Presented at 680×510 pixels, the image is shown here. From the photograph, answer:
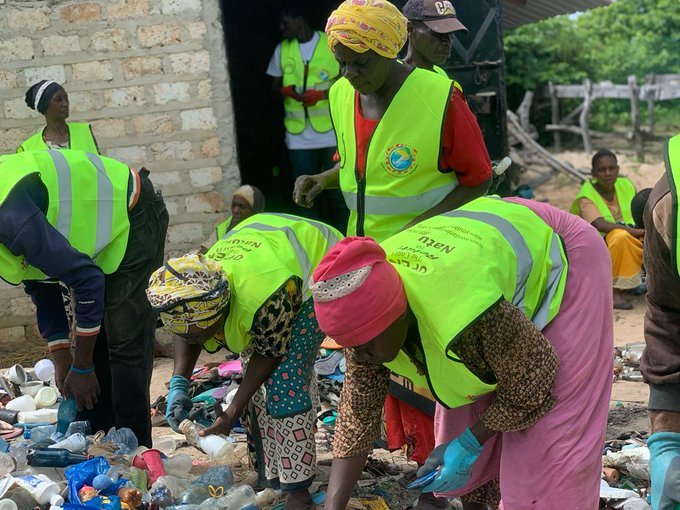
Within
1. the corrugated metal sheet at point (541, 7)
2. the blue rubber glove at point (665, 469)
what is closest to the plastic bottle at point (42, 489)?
the blue rubber glove at point (665, 469)

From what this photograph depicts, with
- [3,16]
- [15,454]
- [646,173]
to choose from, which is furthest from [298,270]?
[646,173]

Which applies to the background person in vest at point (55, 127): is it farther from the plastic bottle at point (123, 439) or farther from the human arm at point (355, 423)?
the human arm at point (355, 423)

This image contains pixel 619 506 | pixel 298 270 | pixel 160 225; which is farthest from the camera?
pixel 160 225

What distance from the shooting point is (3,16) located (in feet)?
23.1

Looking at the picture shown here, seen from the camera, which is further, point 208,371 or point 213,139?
Result: point 213,139

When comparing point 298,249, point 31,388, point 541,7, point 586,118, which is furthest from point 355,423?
point 586,118

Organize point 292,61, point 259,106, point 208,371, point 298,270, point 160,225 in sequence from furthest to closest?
point 259,106, point 292,61, point 208,371, point 160,225, point 298,270

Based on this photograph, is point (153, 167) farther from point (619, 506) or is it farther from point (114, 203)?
point (619, 506)

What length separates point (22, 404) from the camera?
5332mm

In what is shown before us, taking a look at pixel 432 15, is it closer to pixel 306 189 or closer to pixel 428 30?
pixel 428 30

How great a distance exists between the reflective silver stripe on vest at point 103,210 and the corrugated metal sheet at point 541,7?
745 cm

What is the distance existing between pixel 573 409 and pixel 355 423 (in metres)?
0.64

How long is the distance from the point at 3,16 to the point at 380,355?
5.68 metres

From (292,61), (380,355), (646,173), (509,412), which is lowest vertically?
(646,173)
